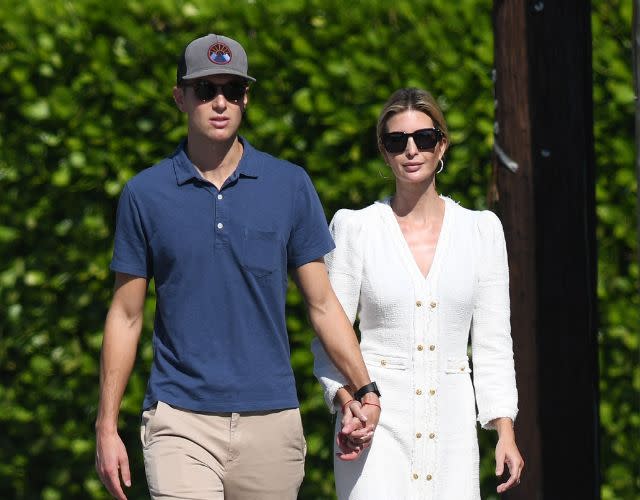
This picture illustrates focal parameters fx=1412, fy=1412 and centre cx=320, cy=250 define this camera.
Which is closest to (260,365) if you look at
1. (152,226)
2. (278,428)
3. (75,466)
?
(278,428)

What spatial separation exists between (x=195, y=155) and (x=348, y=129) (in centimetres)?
231

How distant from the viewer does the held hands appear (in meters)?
4.70

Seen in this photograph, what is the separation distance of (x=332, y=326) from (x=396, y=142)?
70cm

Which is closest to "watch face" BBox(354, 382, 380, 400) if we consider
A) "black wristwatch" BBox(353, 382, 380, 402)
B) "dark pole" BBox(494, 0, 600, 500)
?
"black wristwatch" BBox(353, 382, 380, 402)

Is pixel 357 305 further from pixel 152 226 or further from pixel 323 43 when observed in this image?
pixel 323 43

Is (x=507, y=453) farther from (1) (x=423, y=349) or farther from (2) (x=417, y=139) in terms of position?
(2) (x=417, y=139)

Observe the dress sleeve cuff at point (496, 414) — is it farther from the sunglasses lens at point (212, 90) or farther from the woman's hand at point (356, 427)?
the sunglasses lens at point (212, 90)

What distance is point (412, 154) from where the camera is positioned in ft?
16.2

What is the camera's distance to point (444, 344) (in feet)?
16.2

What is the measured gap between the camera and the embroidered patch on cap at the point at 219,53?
185 inches

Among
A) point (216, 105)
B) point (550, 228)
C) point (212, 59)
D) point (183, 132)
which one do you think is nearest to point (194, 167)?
point (216, 105)

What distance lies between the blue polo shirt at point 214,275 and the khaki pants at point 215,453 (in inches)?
1.9

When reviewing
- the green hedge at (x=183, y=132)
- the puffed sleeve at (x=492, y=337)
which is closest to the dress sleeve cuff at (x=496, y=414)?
the puffed sleeve at (x=492, y=337)

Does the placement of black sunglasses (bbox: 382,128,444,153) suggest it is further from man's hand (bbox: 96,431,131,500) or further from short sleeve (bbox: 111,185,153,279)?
man's hand (bbox: 96,431,131,500)
